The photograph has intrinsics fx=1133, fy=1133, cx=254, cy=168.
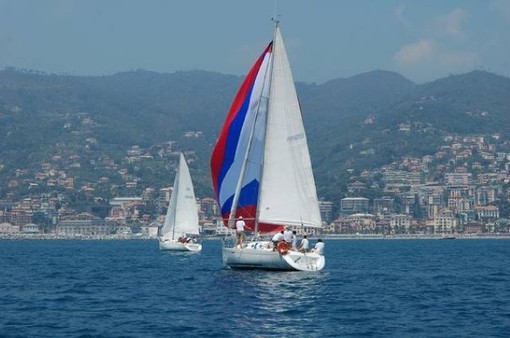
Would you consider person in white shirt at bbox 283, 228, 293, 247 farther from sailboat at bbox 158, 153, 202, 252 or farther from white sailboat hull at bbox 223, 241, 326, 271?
sailboat at bbox 158, 153, 202, 252

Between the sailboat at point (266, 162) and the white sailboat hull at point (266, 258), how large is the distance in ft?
0.11

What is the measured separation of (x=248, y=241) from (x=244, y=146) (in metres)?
3.43

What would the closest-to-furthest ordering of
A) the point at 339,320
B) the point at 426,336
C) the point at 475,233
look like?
the point at 426,336 < the point at 339,320 < the point at 475,233

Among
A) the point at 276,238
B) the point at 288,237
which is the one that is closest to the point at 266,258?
the point at 276,238

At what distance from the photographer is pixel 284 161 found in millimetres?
38031

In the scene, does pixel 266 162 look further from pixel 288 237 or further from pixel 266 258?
pixel 266 258

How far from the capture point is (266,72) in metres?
38.3

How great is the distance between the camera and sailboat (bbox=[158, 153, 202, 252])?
74125mm

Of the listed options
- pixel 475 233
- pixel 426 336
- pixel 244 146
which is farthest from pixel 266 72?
pixel 475 233

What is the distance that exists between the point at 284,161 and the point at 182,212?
3792cm

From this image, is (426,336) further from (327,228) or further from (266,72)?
(327,228)

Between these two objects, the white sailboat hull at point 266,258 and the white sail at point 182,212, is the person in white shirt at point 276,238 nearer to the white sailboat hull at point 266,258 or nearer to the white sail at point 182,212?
the white sailboat hull at point 266,258

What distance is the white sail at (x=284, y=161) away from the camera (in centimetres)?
3781

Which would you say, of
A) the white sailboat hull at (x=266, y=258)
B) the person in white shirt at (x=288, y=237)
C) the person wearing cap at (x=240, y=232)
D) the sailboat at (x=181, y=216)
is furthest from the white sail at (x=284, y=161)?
the sailboat at (x=181, y=216)
